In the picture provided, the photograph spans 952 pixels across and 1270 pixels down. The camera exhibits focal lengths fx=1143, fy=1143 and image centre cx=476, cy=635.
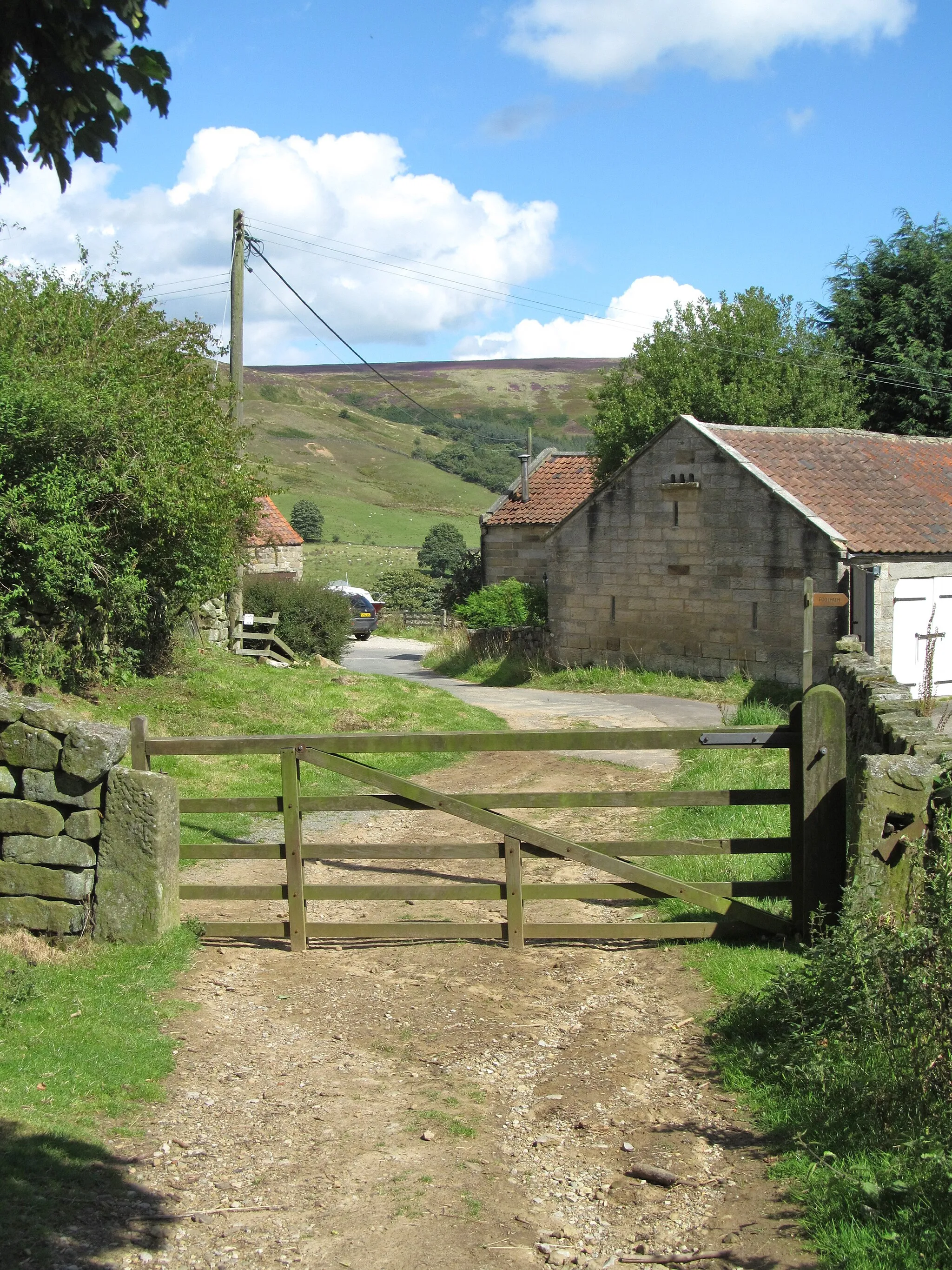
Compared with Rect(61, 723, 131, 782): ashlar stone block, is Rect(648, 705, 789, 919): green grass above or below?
below

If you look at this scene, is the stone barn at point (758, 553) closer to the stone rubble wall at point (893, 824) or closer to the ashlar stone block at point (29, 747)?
the stone rubble wall at point (893, 824)

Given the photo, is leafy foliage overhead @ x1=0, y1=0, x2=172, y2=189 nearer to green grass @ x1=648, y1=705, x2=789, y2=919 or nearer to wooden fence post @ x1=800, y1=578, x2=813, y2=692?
green grass @ x1=648, y1=705, x2=789, y2=919

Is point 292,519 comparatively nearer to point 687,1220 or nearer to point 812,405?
point 812,405

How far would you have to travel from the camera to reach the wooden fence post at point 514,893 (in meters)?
6.48

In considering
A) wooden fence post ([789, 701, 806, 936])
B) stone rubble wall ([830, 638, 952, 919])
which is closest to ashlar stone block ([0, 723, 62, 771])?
wooden fence post ([789, 701, 806, 936])

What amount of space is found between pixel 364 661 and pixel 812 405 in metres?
14.7

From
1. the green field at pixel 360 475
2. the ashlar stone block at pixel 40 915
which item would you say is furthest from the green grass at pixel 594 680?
the green field at pixel 360 475

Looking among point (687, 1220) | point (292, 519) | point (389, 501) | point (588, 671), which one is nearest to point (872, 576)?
point (588, 671)

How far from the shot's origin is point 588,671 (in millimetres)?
25766

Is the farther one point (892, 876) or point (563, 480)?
point (563, 480)

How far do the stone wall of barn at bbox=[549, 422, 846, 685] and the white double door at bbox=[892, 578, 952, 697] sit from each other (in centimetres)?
111

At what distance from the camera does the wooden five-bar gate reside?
6.21 m

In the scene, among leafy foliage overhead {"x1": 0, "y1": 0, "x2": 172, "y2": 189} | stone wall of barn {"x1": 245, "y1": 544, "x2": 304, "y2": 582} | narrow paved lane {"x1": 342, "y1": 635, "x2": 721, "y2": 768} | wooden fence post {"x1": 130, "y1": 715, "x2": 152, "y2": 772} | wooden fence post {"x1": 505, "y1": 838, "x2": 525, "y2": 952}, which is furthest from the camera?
stone wall of barn {"x1": 245, "y1": 544, "x2": 304, "y2": 582}

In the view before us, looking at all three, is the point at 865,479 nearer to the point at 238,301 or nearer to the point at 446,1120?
the point at 238,301
